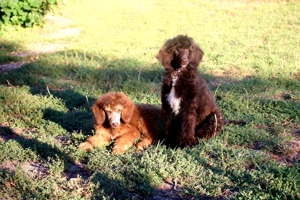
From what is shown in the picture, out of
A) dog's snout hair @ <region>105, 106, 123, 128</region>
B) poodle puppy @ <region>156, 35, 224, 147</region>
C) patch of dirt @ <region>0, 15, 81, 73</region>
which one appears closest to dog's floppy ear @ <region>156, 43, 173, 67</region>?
poodle puppy @ <region>156, 35, 224, 147</region>

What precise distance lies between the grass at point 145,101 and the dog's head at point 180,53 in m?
1.13

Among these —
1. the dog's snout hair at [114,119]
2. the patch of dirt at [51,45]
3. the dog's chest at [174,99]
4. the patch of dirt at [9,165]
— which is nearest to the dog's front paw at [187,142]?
the dog's chest at [174,99]

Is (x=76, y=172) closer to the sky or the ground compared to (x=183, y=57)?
closer to the ground

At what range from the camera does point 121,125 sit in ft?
19.2

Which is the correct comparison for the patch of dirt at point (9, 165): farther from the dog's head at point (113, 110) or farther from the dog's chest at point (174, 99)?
the dog's chest at point (174, 99)

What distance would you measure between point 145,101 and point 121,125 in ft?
5.43

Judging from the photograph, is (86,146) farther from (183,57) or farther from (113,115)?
(183,57)

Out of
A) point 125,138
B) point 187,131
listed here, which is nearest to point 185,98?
point 187,131

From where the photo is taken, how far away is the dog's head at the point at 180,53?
17.8 ft

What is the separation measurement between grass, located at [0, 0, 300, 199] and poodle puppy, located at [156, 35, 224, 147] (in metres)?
0.25

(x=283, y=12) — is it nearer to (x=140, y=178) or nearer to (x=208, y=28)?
(x=208, y=28)

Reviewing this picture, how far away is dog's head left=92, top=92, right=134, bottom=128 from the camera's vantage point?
558cm

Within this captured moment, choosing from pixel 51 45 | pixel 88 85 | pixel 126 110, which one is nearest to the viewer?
pixel 126 110

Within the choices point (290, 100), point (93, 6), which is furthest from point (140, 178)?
point (93, 6)
